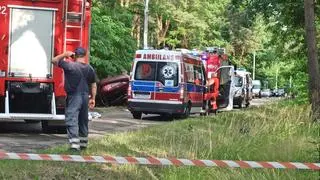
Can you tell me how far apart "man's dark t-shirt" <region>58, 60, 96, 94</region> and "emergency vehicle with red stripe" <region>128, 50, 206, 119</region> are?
34.0 ft

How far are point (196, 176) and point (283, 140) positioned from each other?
3.50 meters

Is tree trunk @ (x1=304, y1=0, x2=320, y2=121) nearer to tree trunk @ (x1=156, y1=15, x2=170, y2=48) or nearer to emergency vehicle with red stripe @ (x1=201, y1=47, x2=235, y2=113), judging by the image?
emergency vehicle with red stripe @ (x1=201, y1=47, x2=235, y2=113)

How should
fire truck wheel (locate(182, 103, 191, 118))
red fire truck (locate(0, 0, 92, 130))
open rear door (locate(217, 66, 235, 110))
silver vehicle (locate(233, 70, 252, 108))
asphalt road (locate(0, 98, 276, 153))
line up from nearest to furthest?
asphalt road (locate(0, 98, 276, 153)) < red fire truck (locate(0, 0, 92, 130)) < fire truck wheel (locate(182, 103, 191, 118)) < open rear door (locate(217, 66, 235, 110)) < silver vehicle (locate(233, 70, 252, 108))

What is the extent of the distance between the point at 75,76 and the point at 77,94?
304 mm

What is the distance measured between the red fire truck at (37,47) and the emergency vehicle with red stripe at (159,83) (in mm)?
7298

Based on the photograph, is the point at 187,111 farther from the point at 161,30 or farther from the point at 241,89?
the point at 161,30

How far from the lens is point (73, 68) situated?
9.99m

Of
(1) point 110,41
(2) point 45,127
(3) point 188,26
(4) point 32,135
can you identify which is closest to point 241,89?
(1) point 110,41

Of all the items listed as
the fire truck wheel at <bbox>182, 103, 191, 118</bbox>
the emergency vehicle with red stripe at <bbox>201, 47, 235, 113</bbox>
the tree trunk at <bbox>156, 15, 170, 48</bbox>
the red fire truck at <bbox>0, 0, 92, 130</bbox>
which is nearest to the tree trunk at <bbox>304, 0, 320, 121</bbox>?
the fire truck wheel at <bbox>182, 103, 191, 118</bbox>

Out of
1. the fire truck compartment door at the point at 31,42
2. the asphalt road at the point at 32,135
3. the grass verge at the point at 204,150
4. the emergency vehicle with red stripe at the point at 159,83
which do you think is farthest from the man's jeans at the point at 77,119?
the emergency vehicle with red stripe at the point at 159,83

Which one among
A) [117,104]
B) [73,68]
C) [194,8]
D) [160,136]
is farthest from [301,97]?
[194,8]

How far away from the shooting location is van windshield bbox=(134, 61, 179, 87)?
20422 millimetres

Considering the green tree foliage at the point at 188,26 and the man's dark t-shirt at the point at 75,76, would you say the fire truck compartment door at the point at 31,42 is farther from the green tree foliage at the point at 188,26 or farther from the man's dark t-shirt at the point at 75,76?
the green tree foliage at the point at 188,26

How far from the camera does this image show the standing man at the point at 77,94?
988 centimetres
